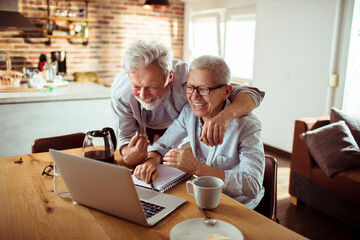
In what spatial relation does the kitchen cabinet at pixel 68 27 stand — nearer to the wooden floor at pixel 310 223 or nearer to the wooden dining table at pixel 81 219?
the wooden floor at pixel 310 223

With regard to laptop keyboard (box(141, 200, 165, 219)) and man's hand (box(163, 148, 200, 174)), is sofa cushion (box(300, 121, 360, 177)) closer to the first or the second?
man's hand (box(163, 148, 200, 174))

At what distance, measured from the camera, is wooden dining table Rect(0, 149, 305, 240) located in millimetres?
923

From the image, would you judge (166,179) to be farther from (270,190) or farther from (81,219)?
(270,190)

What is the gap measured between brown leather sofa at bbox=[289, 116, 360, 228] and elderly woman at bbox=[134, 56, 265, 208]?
1298 mm

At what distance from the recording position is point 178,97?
176 centimetres

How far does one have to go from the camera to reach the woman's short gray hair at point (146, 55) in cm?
148

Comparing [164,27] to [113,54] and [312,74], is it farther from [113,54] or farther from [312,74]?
[312,74]

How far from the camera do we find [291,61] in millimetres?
3973

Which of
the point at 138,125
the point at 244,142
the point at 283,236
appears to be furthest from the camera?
the point at 138,125

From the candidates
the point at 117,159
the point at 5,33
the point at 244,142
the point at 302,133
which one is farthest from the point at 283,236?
the point at 5,33

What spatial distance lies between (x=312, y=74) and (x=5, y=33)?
4.55 m

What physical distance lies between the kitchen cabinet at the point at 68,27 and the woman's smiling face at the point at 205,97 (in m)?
4.35

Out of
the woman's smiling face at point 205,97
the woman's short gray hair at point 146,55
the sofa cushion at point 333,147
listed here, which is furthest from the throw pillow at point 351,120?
the woman's short gray hair at point 146,55

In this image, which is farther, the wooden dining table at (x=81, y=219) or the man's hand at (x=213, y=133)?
the man's hand at (x=213, y=133)
